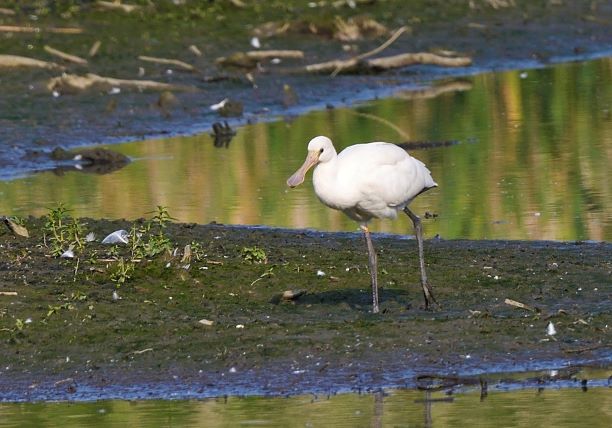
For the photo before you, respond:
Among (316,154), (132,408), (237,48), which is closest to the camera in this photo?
(132,408)

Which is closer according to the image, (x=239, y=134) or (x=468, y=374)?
(x=468, y=374)

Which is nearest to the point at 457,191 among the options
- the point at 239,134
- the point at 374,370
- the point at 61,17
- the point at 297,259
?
the point at 297,259

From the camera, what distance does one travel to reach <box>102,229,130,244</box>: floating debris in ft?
35.1

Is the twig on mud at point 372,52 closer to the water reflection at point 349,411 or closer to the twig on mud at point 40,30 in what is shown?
the twig on mud at point 40,30

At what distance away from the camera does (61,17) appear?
22.5 m

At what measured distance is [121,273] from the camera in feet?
31.1

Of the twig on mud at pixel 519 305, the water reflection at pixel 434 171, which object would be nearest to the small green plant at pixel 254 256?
the twig on mud at pixel 519 305

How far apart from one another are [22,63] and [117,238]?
29.7ft

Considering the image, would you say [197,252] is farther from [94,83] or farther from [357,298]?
[94,83]

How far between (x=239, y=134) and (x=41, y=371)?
380 inches

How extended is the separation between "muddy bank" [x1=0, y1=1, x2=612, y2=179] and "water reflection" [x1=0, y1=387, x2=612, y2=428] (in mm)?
7820

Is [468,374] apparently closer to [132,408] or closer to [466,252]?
[132,408]

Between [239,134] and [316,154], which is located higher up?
[316,154]

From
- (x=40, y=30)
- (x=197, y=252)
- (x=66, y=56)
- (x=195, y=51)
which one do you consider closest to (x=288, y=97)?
(x=195, y=51)
